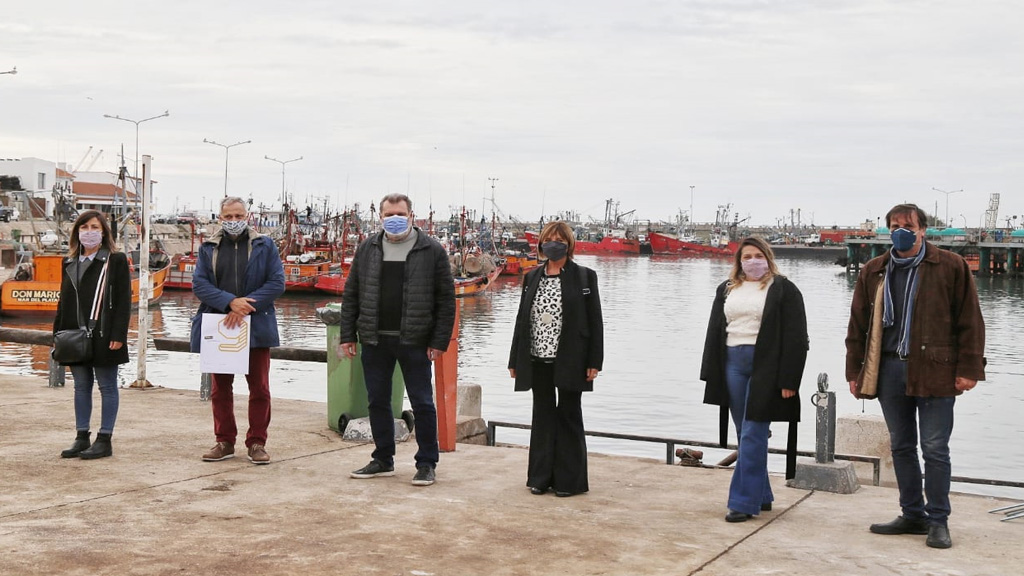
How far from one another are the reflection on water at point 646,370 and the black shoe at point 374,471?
964cm

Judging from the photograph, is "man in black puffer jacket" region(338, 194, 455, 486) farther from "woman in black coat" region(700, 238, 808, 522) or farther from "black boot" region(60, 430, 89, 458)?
"black boot" region(60, 430, 89, 458)

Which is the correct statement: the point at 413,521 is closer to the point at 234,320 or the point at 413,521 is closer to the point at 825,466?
the point at 234,320

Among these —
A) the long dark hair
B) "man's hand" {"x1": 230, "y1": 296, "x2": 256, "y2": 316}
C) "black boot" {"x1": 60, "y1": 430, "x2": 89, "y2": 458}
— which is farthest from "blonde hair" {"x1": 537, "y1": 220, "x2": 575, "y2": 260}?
"black boot" {"x1": 60, "y1": 430, "x2": 89, "y2": 458}

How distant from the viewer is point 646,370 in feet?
113

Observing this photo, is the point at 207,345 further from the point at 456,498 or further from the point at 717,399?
the point at 717,399

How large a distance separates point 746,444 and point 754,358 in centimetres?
53

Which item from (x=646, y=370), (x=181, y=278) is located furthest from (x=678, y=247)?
(x=646, y=370)

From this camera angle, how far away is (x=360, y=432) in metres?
9.50

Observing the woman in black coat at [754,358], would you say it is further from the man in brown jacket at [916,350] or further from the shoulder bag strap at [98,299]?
the shoulder bag strap at [98,299]

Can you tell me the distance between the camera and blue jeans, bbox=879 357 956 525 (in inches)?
255

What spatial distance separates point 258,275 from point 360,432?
173 centimetres

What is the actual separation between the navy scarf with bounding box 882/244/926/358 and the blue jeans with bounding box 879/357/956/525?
0.13 meters

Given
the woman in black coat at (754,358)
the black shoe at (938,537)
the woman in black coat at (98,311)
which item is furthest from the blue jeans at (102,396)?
the black shoe at (938,537)

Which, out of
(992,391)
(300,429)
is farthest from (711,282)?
(300,429)
